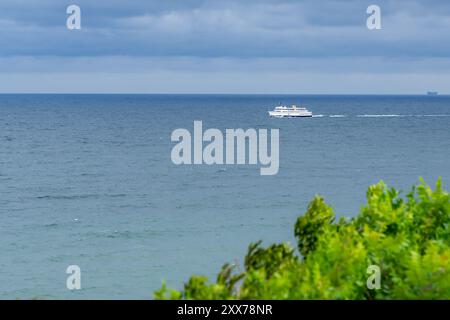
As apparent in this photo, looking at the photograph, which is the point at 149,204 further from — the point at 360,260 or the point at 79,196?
the point at 360,260

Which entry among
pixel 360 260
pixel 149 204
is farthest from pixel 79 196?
pixel 360 260

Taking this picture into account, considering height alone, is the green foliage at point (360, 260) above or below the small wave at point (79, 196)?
below

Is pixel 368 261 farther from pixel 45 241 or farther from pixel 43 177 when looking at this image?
pixel 43 177

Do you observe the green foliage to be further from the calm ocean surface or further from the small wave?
the small wave

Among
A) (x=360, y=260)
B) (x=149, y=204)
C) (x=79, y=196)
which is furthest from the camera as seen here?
(x=79, y=196)

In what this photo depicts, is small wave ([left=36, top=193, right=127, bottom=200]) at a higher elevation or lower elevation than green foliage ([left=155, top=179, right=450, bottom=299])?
higher

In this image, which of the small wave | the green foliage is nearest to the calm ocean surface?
the small wave

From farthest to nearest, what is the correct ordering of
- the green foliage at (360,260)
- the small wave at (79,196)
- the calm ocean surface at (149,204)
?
the small wave at (79,196) < the calm ocean surface at (149,204) < the green foliage at (360,260)

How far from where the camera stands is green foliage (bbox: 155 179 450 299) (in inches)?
552

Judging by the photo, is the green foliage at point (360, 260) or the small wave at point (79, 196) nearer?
the green foliage at point (360, 260)

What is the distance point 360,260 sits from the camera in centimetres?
1519

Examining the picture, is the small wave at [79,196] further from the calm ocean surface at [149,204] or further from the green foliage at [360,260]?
the green foliage at [360,260]

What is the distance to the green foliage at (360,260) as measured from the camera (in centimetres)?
1402

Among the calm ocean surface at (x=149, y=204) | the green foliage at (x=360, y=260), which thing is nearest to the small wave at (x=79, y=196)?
the calm ocean surface at (x=149, y=204)
